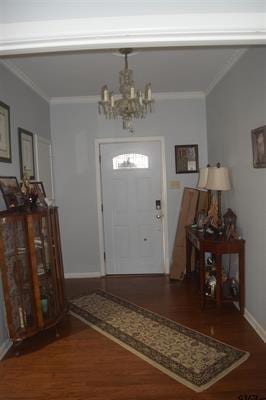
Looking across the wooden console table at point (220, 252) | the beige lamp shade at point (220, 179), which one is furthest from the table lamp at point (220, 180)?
the wooden console table at point (220, 252)

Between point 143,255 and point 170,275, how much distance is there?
509 mm

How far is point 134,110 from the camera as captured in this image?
2.62 m

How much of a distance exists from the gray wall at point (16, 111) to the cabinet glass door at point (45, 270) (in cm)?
36

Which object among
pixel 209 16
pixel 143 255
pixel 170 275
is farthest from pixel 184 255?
pixel 209 16

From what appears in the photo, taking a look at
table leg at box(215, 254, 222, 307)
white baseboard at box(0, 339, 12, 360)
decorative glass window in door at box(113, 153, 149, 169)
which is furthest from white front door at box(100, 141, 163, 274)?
white baseboard at box(0, 339, 12, 360)

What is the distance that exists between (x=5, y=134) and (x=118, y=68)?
4.56ft

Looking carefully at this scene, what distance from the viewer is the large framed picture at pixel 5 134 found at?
271 centimetres

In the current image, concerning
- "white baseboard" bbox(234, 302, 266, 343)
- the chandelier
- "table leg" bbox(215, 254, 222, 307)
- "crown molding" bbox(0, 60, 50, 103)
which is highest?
"crown molding" bbox(0, 60, 50, 103)

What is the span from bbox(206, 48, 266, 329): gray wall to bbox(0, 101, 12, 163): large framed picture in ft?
7.38

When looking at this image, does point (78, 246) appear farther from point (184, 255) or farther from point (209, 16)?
point (209, 16)

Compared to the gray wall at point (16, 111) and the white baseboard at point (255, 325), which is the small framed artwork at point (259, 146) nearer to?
the white baseboard at point (255, 325)

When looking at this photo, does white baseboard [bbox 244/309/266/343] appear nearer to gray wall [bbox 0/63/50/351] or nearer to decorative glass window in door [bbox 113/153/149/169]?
gray wall [bbox 0/63/50/351]

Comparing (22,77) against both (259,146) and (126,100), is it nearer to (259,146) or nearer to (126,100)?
(126,100)

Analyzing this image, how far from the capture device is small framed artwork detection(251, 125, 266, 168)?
2385 mm
